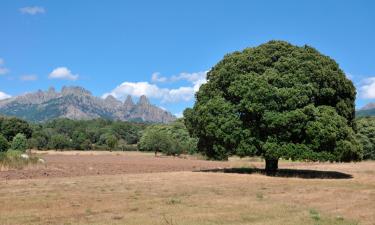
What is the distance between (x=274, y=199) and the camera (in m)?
20.4

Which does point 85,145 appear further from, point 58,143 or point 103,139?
point 103,139

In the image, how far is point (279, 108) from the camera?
34844 mm

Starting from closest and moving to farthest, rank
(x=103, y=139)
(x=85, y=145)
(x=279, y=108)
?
1. (x=279, y=108)
2. (x=85, y=145)
3. (x=103, y=139)

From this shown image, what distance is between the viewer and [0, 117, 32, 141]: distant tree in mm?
145250

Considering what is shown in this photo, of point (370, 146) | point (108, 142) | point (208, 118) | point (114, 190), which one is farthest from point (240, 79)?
point (108, 142)

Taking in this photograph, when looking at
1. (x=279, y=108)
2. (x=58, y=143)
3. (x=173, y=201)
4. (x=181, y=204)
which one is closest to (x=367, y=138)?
(x=279, y=108)

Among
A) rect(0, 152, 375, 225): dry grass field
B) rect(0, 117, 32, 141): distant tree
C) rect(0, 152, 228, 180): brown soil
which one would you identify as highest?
rect(0, 117, 32, 141): distant tree

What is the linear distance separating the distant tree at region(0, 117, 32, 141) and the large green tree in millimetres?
119746

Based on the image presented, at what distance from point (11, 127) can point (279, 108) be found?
127479mm

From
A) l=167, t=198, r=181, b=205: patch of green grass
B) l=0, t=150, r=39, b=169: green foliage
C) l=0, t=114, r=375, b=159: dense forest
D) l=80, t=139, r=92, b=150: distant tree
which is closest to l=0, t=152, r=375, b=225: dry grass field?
l=167, t=198, r=181, b=205: patch of green grass

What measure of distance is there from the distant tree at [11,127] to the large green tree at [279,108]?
393 feet

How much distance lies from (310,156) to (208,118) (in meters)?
8.16

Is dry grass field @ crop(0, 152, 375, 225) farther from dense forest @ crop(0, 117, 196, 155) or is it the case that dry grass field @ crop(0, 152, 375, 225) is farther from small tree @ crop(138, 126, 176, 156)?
dense forest @ crop(0, 117, 196, 155)

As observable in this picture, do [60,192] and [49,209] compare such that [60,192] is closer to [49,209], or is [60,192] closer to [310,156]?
[49,209]
